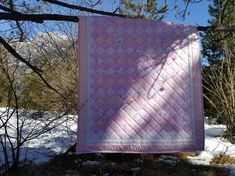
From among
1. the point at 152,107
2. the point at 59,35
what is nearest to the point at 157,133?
the point at 152,107

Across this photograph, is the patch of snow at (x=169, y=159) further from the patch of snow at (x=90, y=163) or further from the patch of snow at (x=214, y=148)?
the patch of snow at (x=90, y=163)

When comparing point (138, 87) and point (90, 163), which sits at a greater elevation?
point (138, 87)

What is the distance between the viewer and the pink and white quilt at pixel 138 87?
3.03 meters

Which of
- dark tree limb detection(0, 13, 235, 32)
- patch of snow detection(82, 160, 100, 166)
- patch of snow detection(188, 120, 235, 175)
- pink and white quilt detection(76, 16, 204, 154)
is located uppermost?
dark tree limb detection(0, 13, 235, 32)

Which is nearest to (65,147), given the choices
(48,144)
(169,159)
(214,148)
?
(48,144)

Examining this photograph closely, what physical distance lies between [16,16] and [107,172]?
5.83 ft

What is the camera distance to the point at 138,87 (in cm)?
312

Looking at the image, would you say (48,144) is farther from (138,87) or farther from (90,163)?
(138,87)

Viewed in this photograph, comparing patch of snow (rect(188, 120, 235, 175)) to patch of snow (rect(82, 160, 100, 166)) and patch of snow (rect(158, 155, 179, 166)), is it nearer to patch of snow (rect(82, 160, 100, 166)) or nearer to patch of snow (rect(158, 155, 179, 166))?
patch of snow (rect(158, 155, 179, 166))

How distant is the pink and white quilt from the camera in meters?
3.03

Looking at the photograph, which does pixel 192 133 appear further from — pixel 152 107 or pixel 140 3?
pixel 140 3

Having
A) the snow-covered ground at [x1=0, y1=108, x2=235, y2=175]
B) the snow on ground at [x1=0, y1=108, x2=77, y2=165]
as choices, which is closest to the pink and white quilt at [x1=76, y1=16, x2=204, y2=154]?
the snow-covered ground at [x1=0, y1=108, x2=235, y2=175]

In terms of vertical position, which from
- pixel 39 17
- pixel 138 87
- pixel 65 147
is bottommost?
pixel 65 147

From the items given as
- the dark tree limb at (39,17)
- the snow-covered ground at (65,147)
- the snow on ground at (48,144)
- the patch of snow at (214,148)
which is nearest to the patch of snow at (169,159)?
the snow-covered ground at (65,147)
